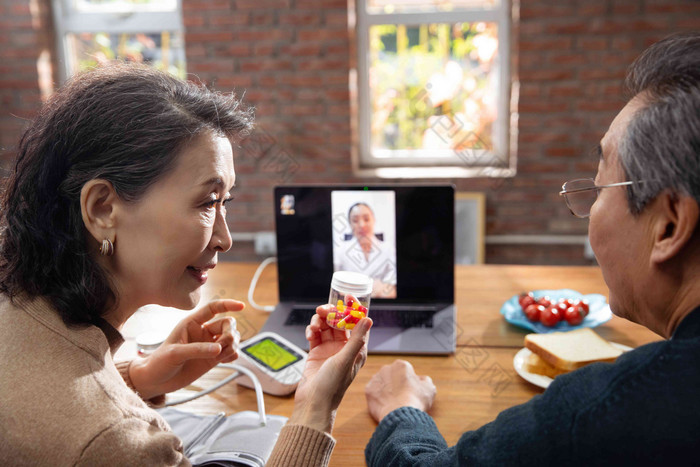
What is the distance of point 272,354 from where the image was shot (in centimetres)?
132

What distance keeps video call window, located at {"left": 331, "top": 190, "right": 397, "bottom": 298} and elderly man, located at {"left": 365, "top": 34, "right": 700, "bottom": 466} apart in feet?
2.50

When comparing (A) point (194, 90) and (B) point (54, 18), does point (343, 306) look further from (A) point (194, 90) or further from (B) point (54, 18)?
(B) point (54, 18)

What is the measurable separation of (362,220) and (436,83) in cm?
193

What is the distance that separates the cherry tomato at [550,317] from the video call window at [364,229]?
1.38 feet

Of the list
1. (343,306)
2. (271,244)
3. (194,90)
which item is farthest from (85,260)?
(271,244)

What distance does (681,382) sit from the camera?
0.67 m

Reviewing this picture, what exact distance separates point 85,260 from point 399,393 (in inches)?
25.0

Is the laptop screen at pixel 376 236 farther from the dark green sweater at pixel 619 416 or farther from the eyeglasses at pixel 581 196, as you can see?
the dark green sweater at pixel 619 416

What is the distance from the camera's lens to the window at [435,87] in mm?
3195

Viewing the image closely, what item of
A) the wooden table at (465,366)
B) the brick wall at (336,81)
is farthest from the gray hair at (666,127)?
the brick wall at (336,81)

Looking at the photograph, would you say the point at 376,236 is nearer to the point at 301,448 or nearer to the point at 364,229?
the point at 364,229

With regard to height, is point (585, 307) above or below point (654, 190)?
below

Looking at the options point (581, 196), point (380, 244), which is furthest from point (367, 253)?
point (581, 196)

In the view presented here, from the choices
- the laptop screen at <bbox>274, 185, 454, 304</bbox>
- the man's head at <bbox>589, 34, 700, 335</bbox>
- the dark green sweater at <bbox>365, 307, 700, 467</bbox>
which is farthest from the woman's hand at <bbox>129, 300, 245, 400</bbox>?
the man's head at <bbox>589, 34, 700, 335</bbox>
